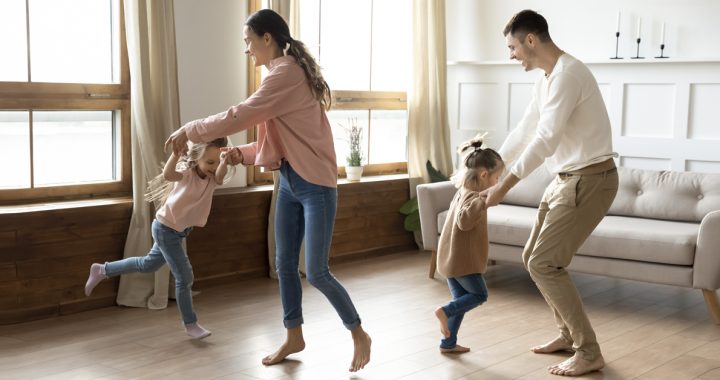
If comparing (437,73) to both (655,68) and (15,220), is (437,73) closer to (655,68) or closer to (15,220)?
(655,68)

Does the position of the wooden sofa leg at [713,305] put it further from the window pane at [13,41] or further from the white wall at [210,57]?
the window pane at [13,41]

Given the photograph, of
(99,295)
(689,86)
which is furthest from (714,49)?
(99,295)

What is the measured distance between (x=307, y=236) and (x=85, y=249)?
1.65 m

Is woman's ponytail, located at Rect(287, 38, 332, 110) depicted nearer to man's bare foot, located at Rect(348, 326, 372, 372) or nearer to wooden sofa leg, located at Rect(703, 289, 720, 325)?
man's bare foot, located at Rect(348, 326, 372, 372)

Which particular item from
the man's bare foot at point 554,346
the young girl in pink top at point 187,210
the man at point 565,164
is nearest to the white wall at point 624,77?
the man's bare foot at point 554,346

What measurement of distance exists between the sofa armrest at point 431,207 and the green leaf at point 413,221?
84 centimetres

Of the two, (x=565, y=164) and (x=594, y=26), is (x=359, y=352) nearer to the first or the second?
(x=565, y=164)

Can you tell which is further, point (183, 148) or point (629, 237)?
point (629, 237)

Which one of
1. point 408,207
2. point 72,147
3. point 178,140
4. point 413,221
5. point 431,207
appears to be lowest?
point 413,221

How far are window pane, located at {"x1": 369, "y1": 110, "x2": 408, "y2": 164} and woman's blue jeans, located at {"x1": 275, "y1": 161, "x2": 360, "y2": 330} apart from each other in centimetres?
316

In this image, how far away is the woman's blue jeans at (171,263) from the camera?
3.80 metres

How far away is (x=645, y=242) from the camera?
4547 mm

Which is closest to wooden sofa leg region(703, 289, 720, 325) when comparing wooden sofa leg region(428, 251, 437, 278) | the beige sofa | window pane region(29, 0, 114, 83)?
the beige sofa

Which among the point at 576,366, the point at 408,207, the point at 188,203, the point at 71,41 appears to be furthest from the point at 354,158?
the point at 576,366
